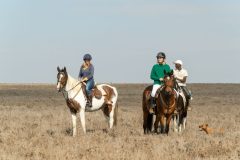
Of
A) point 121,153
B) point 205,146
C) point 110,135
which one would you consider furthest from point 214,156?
point 110,135

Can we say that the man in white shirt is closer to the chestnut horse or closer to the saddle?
the chestnut horse

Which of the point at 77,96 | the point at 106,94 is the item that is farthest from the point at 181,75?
the point at 77,96

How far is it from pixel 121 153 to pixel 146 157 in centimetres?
60

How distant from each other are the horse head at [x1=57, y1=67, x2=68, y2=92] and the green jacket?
2.55 m

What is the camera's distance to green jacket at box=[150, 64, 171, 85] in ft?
53.2

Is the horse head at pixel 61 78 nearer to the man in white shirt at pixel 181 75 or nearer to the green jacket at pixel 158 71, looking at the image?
the green jacket at pixel 158 71

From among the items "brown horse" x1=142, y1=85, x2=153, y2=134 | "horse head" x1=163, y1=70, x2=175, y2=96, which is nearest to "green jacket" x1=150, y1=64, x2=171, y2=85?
"brown horse" x1=142, y1=85, x2=153, y2=134

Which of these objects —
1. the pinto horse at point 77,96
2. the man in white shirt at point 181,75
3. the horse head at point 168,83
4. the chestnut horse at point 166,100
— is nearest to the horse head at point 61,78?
the pinto horse at point 77,96

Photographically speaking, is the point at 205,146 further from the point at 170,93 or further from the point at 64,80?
the point at 64,80

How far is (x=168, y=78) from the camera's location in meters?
15.4

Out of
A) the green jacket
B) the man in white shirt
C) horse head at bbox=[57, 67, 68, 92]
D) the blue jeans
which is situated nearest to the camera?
the green jacket

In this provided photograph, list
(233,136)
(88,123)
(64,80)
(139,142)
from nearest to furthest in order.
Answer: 1. (139,142)
2. (233,136)
3. (64,80)
4. (88,123)

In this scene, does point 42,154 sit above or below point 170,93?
below

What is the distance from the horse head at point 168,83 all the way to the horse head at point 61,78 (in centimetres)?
308
